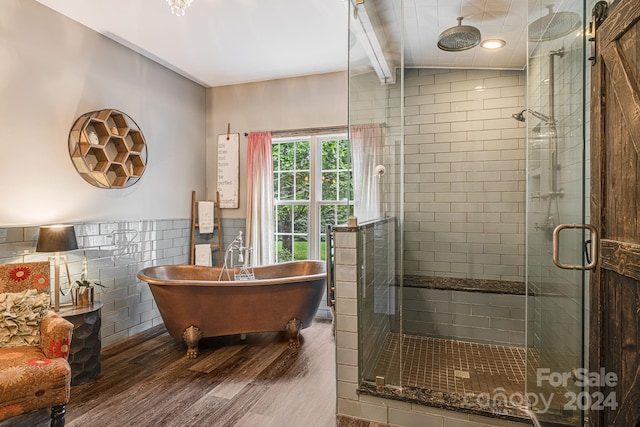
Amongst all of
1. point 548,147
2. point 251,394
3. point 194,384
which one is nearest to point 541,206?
point 548,147

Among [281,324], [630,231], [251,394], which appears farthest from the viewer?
[281,324]

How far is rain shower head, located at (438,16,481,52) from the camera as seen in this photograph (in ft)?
8.83

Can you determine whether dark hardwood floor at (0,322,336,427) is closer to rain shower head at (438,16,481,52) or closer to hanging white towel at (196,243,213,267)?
hanging white towel at (196,243,213,267)

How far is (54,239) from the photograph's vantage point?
2.53 meters

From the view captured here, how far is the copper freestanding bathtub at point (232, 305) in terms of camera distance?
2.94 m

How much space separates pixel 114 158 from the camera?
10.9 feet

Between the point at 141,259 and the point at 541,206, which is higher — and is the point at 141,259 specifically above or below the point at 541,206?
below

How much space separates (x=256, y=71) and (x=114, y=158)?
1.77 metres

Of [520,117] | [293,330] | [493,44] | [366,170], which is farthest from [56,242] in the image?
[520,117]

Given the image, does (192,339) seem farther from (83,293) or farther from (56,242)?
(56,242)

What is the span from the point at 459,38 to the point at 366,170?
139 centimetres

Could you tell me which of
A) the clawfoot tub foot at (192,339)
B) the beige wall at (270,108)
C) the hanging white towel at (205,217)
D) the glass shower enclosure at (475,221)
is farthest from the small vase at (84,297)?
the glass shower enclosure at (475,221)

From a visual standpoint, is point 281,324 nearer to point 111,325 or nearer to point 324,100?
point 111,325

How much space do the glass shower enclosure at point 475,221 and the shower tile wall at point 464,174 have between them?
10mm
